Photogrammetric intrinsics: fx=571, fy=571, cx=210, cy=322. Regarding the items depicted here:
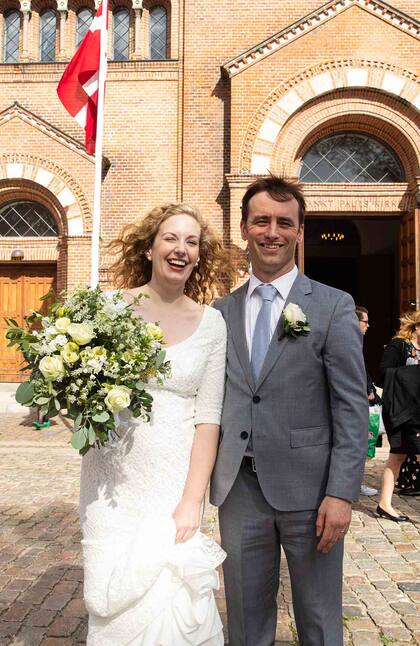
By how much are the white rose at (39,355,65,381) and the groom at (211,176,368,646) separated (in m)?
0.77

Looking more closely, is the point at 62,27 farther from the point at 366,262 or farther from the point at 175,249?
the point at 175,249

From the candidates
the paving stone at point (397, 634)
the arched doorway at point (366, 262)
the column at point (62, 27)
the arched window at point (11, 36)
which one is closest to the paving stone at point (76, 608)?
the paving stone at point (397, 634)

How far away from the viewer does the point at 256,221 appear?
2543mm

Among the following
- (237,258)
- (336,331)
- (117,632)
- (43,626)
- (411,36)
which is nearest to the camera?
(117,632)

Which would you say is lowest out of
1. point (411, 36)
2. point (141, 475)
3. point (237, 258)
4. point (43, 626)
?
point (43, 626)

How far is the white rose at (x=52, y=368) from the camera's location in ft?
6.96

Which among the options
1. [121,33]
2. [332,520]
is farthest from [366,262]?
[332,520]

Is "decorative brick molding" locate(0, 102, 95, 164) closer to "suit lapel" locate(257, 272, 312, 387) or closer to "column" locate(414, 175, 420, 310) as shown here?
"column" locate(414, 175, 420, 310)

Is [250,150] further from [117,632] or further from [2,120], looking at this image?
[117,632]

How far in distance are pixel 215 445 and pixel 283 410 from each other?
0.33m

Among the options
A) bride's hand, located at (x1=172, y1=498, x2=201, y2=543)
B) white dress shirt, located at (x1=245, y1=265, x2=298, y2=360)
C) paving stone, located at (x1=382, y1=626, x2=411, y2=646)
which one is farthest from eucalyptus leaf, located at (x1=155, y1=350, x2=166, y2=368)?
paving stone, located at (x1=382, y1=626, x2=411, y2=646)

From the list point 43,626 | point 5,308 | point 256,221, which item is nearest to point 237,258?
point 256,221

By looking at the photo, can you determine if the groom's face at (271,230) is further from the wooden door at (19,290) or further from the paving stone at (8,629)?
the wooden door at (19,290)

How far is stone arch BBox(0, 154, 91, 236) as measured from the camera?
13633mm
